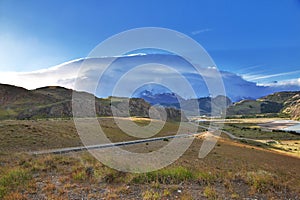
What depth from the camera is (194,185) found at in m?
11.2

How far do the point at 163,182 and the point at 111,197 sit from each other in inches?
111

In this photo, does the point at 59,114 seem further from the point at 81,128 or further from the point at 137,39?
the point at 137,39

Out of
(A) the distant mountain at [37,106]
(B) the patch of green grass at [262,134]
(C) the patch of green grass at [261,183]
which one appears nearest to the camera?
(C) the patch of green grass at [261,183]

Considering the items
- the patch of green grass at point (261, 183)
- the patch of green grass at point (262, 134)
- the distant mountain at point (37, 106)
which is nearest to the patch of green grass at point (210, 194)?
the patch of green grass at point (261, 183)

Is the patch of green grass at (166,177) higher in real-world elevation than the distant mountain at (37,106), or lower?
lower

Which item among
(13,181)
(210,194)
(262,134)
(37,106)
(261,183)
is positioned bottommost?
(262,134)

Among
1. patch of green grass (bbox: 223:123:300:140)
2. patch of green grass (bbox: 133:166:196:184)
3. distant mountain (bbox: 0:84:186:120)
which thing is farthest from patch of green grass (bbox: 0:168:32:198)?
distant mountain (bbox: 0:84:186:120)

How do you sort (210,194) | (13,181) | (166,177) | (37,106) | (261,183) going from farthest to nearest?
(37,106) < (166,177) < (13,181) < (261,183) < (210,194)

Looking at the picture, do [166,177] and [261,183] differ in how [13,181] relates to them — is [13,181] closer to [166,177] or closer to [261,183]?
[166,177]

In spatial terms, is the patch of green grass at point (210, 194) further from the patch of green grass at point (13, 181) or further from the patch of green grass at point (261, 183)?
the patch of green grass at point (13, 181)

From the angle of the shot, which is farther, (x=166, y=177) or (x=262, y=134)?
(x=262, y=134)

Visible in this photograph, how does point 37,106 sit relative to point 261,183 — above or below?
above

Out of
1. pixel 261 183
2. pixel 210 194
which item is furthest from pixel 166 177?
pixel 261 183

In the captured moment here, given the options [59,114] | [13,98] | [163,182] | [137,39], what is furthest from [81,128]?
[13,98]
